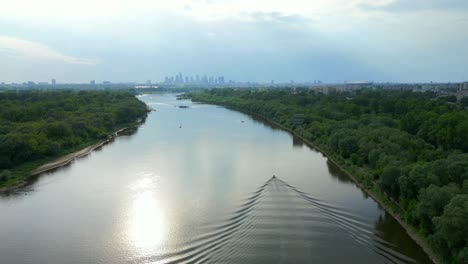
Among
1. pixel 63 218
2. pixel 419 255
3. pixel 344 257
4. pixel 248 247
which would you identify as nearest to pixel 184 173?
pixel 63 218

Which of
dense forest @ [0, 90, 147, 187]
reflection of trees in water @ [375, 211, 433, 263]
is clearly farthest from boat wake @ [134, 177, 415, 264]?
dense forest @ [0, 90, 147, 187]

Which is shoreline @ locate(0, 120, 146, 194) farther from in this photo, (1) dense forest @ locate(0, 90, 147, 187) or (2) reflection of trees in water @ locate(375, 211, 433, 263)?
(2) reflection of trees in water @ locate(375, 211, 433, 263)

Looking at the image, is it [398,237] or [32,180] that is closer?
[398,237]

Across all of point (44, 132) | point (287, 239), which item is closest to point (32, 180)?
point (44, 132)

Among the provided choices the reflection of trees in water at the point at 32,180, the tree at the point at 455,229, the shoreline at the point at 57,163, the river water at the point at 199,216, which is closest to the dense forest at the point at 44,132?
the shoreline at the point at 57,163

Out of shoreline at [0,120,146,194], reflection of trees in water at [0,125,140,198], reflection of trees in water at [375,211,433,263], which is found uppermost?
shoreline at [0,120,146,194]

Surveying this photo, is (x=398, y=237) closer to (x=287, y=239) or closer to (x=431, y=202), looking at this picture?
(x=431, y=202)
